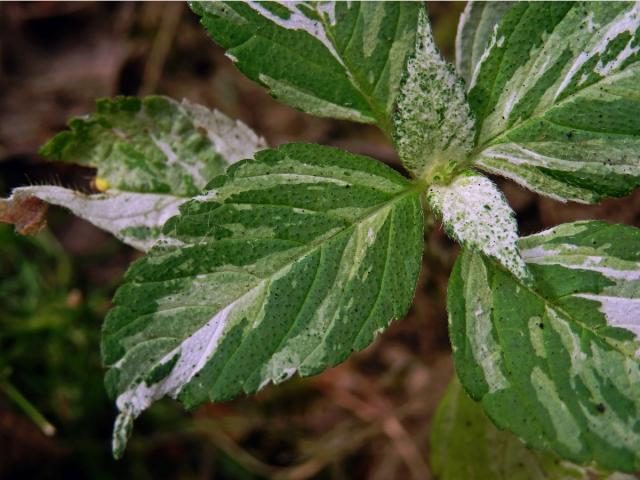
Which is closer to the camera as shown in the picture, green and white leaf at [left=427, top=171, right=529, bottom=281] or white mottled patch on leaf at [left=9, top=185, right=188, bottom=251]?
green and white leaf at [left=427, top=171, right=529, bottom=281]

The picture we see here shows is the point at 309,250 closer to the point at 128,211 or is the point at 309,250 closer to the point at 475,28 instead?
the point at 128,211

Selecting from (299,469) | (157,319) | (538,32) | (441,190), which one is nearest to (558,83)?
(538,32)

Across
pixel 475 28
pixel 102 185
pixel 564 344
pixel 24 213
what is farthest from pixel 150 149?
pixel 564 344

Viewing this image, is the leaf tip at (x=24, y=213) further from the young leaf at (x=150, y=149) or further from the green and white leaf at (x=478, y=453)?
the green and white leaf at (x=478, y=453)

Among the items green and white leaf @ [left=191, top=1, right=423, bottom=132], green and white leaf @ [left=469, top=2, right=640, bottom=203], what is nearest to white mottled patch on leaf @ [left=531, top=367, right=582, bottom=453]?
green and white leaf @ [left=469, top=2, right=640, bottom=203]

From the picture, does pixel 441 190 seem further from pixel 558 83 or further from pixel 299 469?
pixel 299 469

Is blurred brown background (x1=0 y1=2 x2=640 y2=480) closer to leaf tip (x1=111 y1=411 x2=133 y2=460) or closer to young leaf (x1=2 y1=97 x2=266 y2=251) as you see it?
young leaf (x1=2 y1=97 x2=266 y2=251)

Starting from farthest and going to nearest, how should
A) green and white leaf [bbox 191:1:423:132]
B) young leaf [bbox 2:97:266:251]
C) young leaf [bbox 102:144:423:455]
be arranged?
young leaf [bbox 2:97:266:251] < green and white leaf [bbox 191:1:423:132] < young leaf [bbox 102:144:423:455]


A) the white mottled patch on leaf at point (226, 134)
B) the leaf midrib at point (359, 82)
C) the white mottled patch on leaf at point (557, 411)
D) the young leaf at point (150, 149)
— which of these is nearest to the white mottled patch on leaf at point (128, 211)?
the young leaf at point (150, 149)
